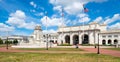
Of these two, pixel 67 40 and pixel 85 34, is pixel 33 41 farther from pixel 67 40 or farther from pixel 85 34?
pixel 67 40

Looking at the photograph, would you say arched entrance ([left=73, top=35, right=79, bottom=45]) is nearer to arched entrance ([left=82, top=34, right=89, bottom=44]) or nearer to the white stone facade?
the white stone facade

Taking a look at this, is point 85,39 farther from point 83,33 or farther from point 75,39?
point 75,39

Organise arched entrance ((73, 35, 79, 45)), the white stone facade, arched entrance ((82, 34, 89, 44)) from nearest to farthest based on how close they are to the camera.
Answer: the white stone facade → arched entrance ((82, 34, 89, 44)) → arched entrance ((73, 35, 79, 45))

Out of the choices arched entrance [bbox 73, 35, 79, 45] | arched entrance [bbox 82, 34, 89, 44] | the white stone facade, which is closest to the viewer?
the white stone facade

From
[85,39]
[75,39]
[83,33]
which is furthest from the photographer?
[75,39]

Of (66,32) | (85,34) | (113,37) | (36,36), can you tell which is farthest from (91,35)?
(36,36)

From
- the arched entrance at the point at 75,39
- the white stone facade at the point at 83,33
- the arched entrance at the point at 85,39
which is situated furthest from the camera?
the arched entrance at the point at 75,39

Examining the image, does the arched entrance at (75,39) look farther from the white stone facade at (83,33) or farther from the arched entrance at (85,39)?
the arched entrance at (85,39)

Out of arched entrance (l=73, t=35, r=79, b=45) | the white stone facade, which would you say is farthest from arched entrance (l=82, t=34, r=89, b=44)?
arched entrance (l=73, t=35, r=79, b=45)

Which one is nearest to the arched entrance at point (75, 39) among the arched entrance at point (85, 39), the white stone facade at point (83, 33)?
the white stone facade at point (83, 33)

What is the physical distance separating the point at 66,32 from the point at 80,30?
14.3 m

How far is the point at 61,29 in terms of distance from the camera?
136125mm

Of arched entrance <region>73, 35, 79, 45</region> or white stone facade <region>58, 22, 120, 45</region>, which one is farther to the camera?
arched entrance <region>73, 35, 79, 45</region>

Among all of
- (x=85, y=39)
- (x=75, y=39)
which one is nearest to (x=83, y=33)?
(x=85, y=39)
